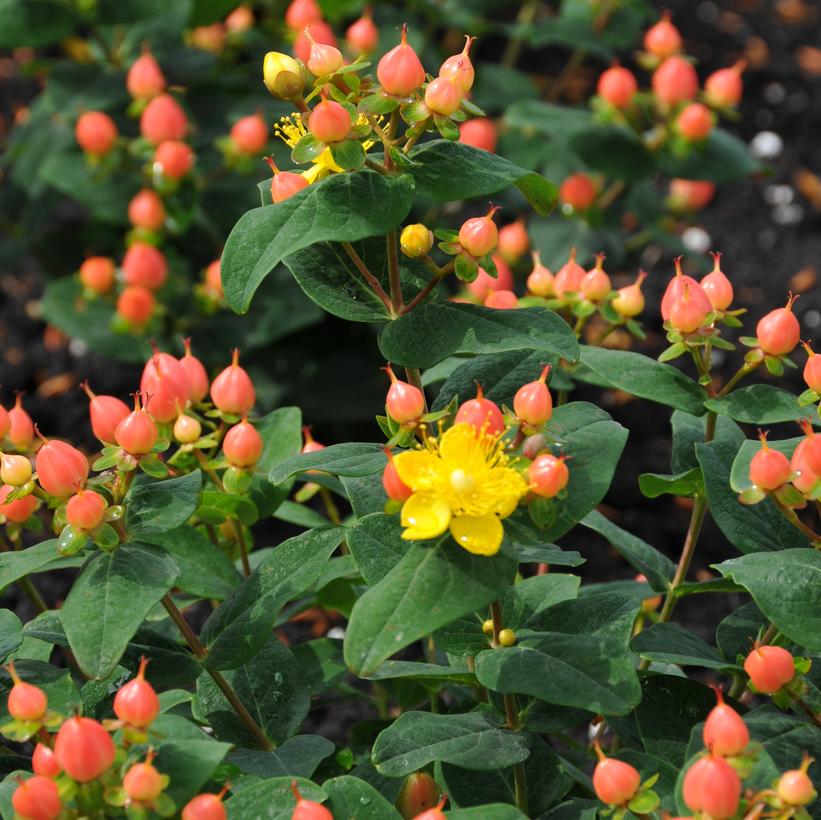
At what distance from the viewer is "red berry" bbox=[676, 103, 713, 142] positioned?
8.21ft

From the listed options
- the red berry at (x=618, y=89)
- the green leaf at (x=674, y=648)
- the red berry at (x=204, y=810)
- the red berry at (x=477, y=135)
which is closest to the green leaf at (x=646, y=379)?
the green leaf at (x=674, y=648)

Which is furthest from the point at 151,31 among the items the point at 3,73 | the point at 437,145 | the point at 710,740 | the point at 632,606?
the point at 710,740

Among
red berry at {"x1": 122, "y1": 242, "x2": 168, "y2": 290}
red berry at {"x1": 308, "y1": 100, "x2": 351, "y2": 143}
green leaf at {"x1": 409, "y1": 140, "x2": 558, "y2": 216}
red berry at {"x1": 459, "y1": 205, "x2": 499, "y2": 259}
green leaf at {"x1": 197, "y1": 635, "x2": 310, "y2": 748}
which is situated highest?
red berry at {"x1": 308, "y1": 100, "x2": 351, "y2": 143}

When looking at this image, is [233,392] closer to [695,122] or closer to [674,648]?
[674,648]

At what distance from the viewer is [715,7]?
13.4ft

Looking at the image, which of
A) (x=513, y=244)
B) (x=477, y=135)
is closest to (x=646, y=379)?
(x=513, y=244)

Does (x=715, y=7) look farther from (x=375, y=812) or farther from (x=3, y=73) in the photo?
(x=375, y=812)

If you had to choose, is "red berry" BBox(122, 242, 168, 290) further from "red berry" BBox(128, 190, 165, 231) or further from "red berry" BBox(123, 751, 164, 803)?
"red berry" BBox(123, 751, 164, 803)

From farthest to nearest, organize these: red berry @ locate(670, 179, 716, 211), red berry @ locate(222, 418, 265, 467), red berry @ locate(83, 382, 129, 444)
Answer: red berry @ locate(670, 179, 716, 211)
red berry @ locate(222, 418, 265, 467)
red berry @ locate(83, 382, 129, 444)

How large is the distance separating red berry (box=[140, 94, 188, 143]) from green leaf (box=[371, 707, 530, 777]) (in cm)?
142

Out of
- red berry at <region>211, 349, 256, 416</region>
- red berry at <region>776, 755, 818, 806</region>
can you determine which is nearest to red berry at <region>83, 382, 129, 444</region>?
red berry at <region>211, 349, 256, 416</region>

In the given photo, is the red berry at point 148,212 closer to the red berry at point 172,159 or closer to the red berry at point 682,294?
the red berry at point 172,159

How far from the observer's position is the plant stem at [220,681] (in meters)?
1.36

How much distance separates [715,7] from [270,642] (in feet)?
10.4
